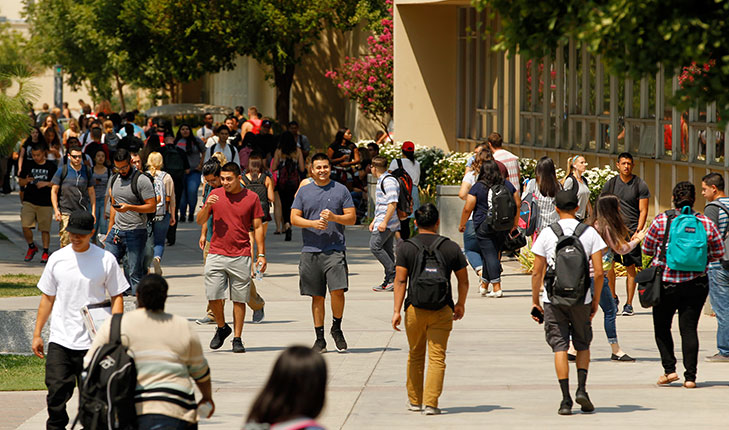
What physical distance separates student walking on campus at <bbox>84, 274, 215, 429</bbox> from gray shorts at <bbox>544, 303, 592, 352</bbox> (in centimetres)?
335

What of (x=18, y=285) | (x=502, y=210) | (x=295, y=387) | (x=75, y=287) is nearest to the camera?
(x=295, y=387)

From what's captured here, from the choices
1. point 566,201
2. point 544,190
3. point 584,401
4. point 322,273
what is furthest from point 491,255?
point 584,401

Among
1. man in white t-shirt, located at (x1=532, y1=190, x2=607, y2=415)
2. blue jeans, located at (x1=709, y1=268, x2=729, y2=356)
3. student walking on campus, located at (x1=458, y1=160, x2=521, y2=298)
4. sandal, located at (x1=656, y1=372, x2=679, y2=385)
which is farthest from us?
student walking on campus, located at (x1=458, y1=160, x2=521, y2=298)

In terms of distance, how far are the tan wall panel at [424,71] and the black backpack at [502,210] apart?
1199 centimetres

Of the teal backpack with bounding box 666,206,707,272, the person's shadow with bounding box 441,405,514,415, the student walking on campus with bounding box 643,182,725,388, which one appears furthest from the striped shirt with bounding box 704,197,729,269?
the person's shadow with bounding box 441,405,514,415

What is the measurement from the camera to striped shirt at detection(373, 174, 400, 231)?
1445cm

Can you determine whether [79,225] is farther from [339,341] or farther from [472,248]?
[472,248]

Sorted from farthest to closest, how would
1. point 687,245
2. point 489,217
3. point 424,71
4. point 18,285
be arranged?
1. point 424,71
2. point 18,285
3. point 489,217
4. point 687,245

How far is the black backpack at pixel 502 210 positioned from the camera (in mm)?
14086

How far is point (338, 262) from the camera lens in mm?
10883

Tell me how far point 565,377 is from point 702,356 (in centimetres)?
291

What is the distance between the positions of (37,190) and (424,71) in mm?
10980

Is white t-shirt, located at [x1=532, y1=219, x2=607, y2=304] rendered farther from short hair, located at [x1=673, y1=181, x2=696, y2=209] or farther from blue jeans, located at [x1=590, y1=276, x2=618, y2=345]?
blue jeans, located at [x1=590, y1=276, x2=618, y2=345]

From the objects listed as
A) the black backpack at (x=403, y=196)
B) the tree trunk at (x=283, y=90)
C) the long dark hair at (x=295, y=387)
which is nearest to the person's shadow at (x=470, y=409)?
the long dark hair at (x=295, y=387)
